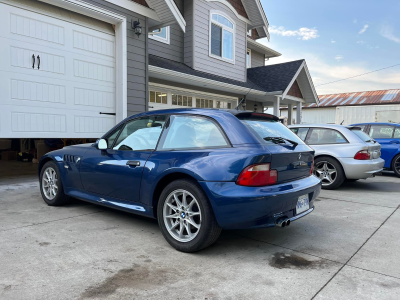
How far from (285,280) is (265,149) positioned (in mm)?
1154

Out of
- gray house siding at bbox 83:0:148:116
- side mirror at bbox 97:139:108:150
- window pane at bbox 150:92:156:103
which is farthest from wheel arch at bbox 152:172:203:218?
window pane at bbox 150:92:156:103

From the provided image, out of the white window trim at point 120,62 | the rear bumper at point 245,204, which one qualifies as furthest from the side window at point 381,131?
the rear bumper at point 245,204

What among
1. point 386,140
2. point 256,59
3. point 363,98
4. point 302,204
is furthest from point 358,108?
point 302,204

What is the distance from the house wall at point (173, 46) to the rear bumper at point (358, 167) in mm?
6856

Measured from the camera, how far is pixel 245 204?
281 centimetres

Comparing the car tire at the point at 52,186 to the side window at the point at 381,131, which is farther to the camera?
the side window at the point at 381,131

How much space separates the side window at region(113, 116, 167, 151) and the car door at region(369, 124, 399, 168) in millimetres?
7535

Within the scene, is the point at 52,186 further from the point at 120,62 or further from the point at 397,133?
the point at 397,133

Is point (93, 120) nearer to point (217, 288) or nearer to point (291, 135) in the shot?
point (291, 135)

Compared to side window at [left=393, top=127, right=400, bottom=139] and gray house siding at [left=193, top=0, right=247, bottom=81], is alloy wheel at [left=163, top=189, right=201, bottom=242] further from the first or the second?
gray house siding at [left=193, top=0, right=247, bottom=81]

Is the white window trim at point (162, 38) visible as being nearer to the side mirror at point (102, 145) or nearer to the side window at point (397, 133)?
the side mirror at point (102, 145)

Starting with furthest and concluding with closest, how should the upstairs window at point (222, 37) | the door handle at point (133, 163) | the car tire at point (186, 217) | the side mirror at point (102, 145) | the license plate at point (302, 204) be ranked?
the upstairs window at point (222, 37) → the side mirror at point (102, 145) → the door handle at point (133, 163) → the license plate at point (302, 204) → the car tire at point (186, 217)

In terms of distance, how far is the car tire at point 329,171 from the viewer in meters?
6.50

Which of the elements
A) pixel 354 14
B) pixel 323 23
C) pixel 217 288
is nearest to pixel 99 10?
pixel 217 288
